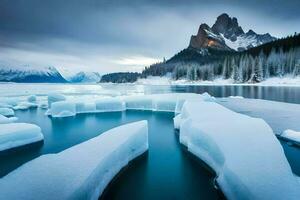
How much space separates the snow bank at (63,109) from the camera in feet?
55.4

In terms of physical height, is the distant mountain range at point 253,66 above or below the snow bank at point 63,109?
above

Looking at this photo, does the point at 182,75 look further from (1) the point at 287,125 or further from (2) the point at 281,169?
(2) the point at 281,169

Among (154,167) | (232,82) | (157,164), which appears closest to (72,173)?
(154,167)

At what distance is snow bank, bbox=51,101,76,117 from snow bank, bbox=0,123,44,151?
7.36 metres

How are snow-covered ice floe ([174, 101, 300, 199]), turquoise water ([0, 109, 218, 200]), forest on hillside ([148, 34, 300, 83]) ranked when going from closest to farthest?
1. snow-covered ice floe ([174, 101, 300, 199])
2. turquoise water ([0, 109, 218, 200])
3. forest on hillside ([148, 34, 300, 83])

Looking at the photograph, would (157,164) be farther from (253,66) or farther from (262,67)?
(262,67)

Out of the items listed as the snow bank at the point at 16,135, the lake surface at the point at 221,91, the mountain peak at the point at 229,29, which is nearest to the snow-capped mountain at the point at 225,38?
the mountain peak at the point at 229,29

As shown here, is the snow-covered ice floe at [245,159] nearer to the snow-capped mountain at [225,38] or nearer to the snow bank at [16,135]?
the snow bank at [16,135]

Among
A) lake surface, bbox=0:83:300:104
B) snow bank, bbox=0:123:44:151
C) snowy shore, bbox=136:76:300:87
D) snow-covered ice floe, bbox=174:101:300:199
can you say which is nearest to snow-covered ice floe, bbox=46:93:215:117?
snow bank, bbox=0:123:44:151

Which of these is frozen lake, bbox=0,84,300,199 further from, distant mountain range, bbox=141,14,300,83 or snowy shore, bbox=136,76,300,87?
distant mountain range, bbox=141,14,300,83

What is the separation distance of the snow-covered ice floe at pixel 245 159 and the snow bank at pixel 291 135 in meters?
2.97

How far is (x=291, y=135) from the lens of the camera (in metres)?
9.00

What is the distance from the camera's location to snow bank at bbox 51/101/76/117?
55.4 ft

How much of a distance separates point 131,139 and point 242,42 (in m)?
202
